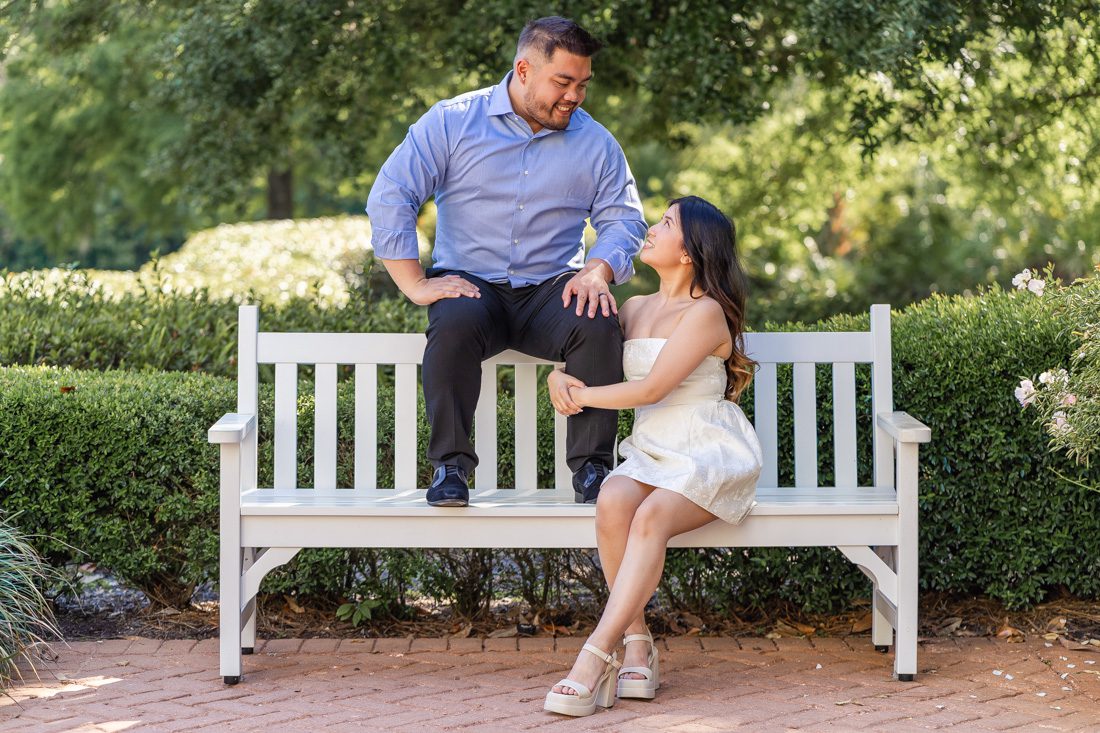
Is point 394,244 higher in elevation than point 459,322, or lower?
higher

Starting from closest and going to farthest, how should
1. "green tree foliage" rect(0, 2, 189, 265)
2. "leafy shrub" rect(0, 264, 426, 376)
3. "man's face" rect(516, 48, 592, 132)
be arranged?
"man's face" rect(516, 48, 592, 132) < "leafy shrub" rect(0, 264, 426, 376) < "green tree foliage" rect(0, 2, 189, 265)

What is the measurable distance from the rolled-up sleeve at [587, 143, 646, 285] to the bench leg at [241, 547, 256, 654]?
1566mm

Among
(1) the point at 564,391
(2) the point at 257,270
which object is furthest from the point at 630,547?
(2) the point at 257,270

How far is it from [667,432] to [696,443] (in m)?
0.10

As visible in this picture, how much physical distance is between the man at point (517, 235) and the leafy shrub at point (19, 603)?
142 centimetres

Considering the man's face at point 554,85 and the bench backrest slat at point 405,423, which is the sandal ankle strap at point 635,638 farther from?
the man's face at point 554,85

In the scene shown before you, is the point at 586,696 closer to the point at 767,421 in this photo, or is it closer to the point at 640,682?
the point at 640,682

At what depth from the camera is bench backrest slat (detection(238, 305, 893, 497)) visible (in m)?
4.31

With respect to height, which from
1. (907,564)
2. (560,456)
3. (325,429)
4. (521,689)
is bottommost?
(521,689)

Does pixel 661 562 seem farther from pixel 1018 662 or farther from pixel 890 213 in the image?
pixel 890 213

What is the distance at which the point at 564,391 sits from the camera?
3.93 meters

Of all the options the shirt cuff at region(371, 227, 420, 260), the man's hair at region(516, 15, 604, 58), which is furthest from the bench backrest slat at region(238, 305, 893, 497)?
the man's hair at region(516, 15, 604, 58)

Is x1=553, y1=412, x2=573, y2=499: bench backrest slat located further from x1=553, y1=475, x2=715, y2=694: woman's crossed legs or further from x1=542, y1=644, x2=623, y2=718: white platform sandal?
x1=542, y1=644, x2=623, y2=718: white platform sandal

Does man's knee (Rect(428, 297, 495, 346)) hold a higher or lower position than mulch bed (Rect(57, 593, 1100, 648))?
higher
